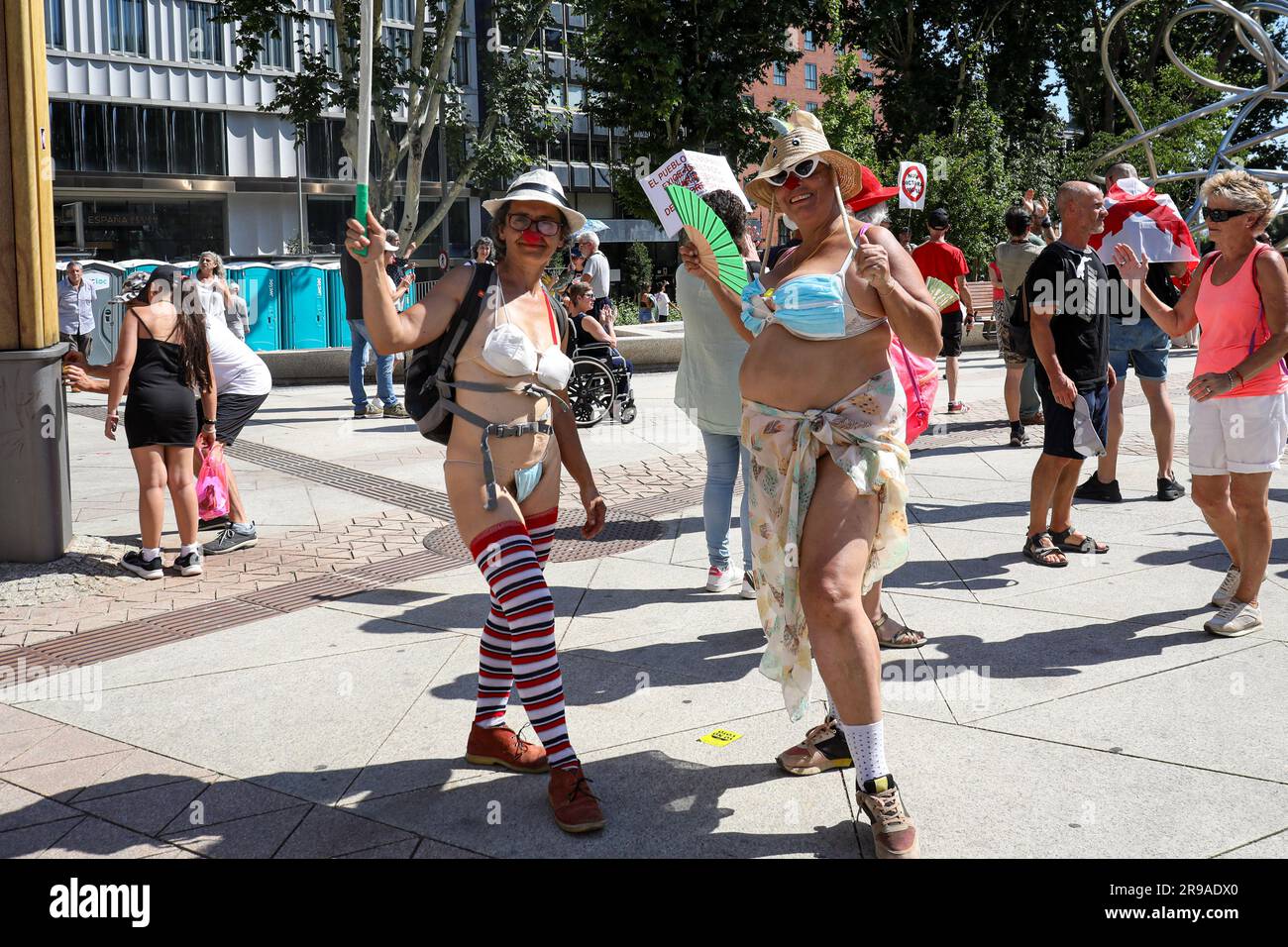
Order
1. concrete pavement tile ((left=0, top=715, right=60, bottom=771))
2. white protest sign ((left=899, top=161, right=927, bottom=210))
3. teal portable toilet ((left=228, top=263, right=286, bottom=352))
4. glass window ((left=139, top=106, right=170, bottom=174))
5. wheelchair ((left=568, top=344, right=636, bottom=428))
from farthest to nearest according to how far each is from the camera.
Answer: glass window ((left=139, top=106, right=170, bottom=174)) → teal portable toilet ((left=228, top=263, right=286, bottom=352)) → white protest sign ((left=899, top=161, right=927, bottom=210)) → wheelchair ((left=568, top=344, right=636, bottom=428)) → concrete pavement tile ((left=0, top=715, right=60, bottom=771))

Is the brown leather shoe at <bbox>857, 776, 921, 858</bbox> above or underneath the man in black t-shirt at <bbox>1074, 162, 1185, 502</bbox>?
underneath

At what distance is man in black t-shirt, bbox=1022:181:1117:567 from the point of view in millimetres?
6285

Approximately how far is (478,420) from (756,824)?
147 centimetres

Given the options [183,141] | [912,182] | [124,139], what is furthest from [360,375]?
[183,141]

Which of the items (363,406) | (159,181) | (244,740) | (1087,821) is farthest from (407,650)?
(159,181)

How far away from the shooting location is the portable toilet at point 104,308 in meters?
18.6

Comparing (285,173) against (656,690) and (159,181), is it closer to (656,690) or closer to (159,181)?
(159,181)

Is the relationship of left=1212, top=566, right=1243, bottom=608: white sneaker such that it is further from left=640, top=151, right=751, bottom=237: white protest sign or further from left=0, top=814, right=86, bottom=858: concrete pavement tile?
left=0, top=814, right=86, bottom=858: concrete pavement tile

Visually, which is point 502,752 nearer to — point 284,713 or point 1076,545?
point 284,713

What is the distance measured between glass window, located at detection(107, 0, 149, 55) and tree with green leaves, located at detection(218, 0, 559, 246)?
16.4 metres

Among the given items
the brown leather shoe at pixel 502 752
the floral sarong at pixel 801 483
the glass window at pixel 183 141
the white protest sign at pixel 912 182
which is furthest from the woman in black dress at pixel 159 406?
the glass window at pixel 183 141

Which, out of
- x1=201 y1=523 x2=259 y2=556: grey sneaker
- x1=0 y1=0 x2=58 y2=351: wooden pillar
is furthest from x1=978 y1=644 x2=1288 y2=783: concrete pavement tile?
x1=0 y1=0 x2=58 y2=351: wooden pillar

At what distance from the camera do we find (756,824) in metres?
3.51

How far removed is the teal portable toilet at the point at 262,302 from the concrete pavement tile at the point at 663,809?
1763 cm
